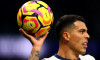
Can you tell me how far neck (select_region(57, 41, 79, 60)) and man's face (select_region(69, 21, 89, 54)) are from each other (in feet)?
0.21

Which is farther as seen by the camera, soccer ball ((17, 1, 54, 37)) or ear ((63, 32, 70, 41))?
ear ((63, 32, 70, 41))

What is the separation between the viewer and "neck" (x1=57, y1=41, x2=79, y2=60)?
9.38 ft

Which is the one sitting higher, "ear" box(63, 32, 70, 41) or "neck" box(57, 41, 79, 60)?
"ear" box(63, 32, 70, 41)

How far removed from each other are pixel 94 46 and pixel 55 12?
1529mm

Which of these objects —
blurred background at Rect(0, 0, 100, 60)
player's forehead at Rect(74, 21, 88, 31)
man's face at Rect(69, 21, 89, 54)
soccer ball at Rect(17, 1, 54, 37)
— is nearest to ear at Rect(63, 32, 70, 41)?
man's face at Rect(69, 21, 89, 54)

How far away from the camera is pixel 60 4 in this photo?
651 centimetres

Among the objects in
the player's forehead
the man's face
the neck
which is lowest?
the neck

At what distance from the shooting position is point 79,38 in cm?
279

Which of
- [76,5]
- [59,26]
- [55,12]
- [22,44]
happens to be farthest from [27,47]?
[59,26]

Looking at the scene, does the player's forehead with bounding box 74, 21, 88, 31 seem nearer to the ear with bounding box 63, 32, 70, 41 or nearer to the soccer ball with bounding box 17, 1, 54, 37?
the ear with bounding box 63, 32, 70, 41

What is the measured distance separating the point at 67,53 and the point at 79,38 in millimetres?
268

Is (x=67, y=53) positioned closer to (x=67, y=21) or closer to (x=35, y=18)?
(x=67, y=21)

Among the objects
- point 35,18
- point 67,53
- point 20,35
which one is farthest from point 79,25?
point 20,35

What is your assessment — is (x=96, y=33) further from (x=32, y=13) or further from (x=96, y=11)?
(x=32, y=13)
